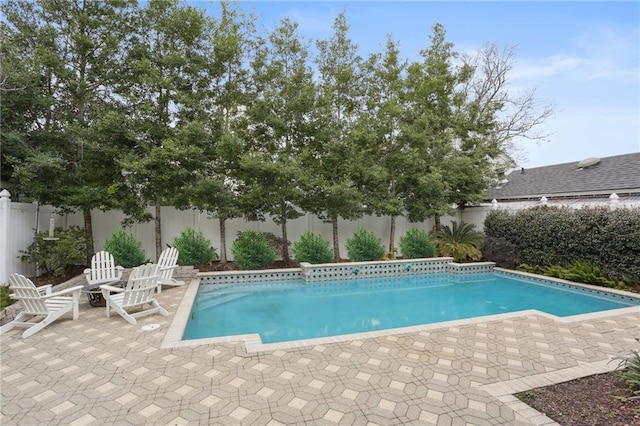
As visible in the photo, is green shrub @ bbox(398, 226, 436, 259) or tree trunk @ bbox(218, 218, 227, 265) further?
green shrub @ bbox(398, 226, 436, 259)

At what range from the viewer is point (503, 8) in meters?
7.14

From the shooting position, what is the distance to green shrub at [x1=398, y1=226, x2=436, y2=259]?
454 inches

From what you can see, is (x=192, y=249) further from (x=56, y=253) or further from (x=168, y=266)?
(x=56, y=253)

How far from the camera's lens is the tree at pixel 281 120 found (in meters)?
9.77

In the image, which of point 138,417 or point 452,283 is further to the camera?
point 452,283

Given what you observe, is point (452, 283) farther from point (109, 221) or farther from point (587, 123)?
point (109, 221)

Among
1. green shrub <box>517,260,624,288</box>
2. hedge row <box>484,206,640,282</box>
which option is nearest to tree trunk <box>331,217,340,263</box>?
hedge row <box>484,206,640,282</box>

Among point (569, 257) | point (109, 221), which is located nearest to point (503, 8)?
point (569, 257)

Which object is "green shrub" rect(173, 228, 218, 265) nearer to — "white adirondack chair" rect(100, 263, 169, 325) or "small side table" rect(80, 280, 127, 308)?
"small side table" rect(80, 280, 127, 308)

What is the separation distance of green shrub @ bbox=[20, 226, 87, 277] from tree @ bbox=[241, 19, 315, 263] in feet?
14.3

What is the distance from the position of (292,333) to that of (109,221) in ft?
24.8

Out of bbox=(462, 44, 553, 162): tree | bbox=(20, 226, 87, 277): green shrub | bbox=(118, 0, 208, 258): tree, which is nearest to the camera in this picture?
bbox=(20, 226, 87, 277): green shrub

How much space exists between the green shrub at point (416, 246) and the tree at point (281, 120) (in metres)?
4.07

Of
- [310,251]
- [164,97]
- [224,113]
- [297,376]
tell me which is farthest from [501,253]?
[164,97]
